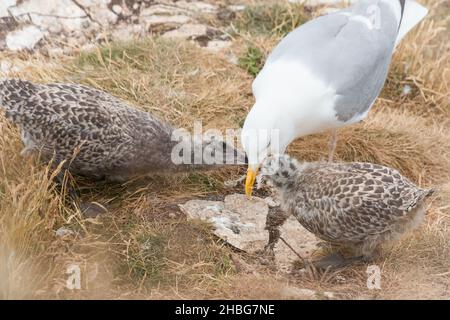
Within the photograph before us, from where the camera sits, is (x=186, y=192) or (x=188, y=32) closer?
(x=186, y=192)

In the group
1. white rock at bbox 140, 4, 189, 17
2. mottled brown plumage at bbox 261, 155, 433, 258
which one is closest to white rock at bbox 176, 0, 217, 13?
white rock at bbox 140, 4, 189, 17

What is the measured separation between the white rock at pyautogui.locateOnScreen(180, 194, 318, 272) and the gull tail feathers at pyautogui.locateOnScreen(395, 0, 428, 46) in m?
1.85

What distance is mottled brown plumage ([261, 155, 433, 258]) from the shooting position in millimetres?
4098

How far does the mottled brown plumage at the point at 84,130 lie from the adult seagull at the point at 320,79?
56 cm

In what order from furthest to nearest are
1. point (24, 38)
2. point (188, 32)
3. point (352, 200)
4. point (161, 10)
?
1. point (161, 10)
2. point (188, 32)
3. point (24, 38)
4. point (352, 200)

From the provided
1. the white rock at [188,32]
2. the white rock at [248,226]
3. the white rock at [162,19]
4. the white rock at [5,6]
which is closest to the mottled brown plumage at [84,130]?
the white rock at [248,226]

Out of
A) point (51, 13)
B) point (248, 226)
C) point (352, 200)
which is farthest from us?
point (51, 13)

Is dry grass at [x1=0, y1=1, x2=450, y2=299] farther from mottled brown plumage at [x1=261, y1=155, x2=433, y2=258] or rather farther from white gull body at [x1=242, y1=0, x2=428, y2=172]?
white gull body at [x1=242, y1=0, x2=428, y2=172]

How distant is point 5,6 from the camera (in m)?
6.40

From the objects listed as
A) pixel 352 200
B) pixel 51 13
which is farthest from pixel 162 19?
pixel 352 200

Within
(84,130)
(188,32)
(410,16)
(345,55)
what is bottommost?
(188,32)

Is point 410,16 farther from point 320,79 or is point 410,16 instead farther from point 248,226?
point 248,226

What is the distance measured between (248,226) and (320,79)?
1.05m
